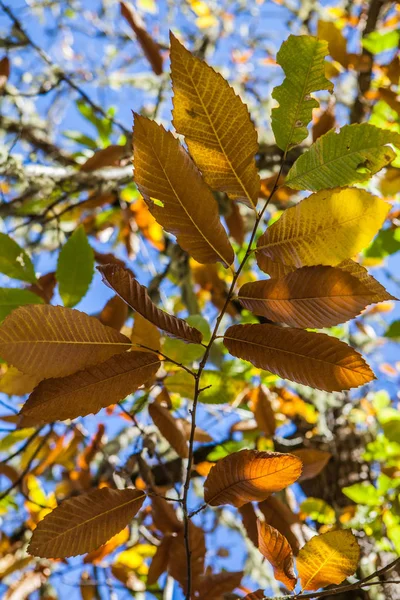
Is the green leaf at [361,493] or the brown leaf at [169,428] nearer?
the brown leaf at [169,428]

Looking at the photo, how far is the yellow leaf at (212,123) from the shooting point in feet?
1.52

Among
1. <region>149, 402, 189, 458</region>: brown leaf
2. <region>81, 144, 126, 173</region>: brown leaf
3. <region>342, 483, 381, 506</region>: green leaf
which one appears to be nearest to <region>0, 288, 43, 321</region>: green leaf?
<region>149, 402, 189, 458</region>: brown leaf

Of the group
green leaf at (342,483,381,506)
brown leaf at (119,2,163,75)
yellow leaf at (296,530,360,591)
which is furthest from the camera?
brown leaf at (119,2,163,75)

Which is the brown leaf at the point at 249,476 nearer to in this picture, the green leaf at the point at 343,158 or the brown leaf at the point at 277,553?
the brown leaf at the point at 277,553

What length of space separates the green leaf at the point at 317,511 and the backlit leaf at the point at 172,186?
1.08 m

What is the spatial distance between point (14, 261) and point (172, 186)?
1.61 ft

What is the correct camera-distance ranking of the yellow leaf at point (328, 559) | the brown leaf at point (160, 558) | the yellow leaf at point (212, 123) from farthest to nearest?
1. the brown leaf at point (160, 558)
2. the yellow leaf at point (328, 559)
3. the yellow leaf at point (212, 123)

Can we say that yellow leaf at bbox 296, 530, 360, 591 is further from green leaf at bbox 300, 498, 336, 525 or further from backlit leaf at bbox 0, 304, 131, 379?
green leaf at bbox 300, 498, 336, 525

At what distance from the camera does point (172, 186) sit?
489 mm

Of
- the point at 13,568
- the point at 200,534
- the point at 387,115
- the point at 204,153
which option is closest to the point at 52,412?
the point at 204,153

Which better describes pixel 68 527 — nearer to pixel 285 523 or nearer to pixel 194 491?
pixel 285 523

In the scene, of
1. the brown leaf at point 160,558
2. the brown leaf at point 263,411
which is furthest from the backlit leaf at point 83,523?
the brown leaf at point 263,411

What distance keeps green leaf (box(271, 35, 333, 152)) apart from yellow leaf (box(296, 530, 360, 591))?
0.42 metres

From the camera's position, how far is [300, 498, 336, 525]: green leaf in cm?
138
